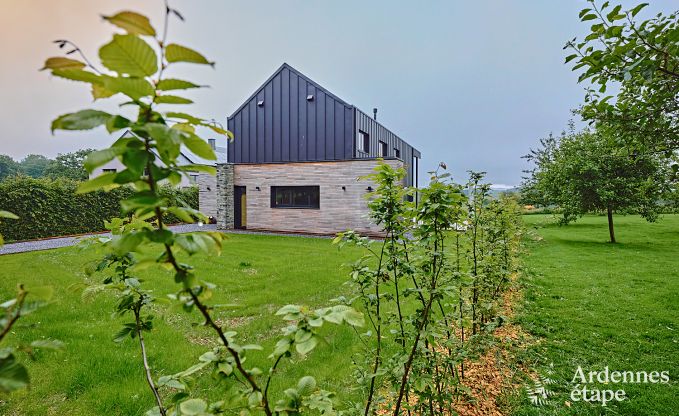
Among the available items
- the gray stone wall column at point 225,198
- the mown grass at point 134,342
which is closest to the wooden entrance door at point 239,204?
the gray stone wall column at point 225,198

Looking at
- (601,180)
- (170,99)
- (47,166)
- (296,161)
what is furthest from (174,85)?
(47,166)

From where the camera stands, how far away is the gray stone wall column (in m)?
15.4

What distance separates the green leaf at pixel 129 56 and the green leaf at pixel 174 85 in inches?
1.0

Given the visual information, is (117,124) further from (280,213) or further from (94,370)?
(280,213)

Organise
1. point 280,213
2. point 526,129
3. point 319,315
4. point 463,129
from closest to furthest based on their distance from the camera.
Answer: point 319,315
point 280,213
point 463,129
point 526,129

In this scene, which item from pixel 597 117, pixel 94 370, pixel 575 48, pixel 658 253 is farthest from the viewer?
pixel 658 253

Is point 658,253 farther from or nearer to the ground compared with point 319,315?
nearer to the ground

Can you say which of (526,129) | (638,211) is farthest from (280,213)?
(526,129)

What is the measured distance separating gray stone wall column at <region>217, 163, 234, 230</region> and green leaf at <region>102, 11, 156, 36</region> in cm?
1558

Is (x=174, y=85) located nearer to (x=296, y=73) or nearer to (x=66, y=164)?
(x=296, y=73)

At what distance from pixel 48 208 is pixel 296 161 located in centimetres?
982

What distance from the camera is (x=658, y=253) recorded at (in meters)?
9.63

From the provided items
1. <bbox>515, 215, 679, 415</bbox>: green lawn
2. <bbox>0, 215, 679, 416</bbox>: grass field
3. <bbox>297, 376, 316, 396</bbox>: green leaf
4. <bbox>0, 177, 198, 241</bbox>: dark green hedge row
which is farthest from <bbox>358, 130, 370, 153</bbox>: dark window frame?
<bbox>297, 376, 316, 396</bbox>: green leaf

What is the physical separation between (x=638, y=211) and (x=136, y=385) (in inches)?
602
